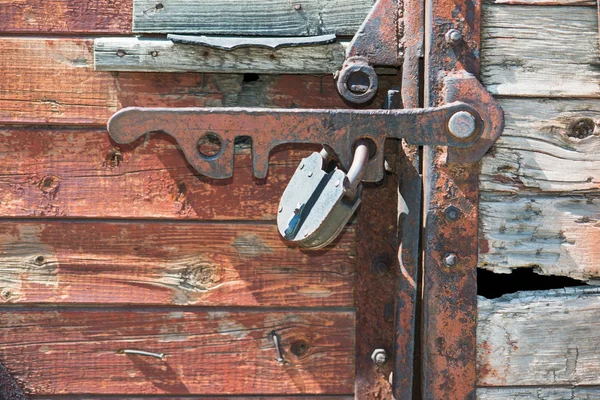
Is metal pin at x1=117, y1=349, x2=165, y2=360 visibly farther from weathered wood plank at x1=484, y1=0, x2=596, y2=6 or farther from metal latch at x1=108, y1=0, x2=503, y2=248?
weathered wood plank at x1=484, y1=0, x2=596, y2=6

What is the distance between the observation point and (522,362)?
139cm

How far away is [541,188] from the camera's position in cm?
138

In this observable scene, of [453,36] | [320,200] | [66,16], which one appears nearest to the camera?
[320,200]

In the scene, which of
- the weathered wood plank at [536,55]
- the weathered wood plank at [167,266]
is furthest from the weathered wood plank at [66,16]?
the weathered wood plank at [536,55]

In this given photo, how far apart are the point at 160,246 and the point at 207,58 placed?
0.44 meters

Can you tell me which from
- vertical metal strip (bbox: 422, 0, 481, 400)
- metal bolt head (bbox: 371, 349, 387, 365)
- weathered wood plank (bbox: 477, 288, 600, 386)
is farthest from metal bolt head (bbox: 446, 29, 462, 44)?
metal bolt head (bbox: 371, 349, 387, 365)

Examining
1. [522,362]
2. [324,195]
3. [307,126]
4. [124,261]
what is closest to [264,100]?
[307,126]

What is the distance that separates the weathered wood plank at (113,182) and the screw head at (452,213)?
14.6 inches

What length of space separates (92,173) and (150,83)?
244mm

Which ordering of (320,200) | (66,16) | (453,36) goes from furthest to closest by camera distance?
(66,16), (453,36), (320,200)

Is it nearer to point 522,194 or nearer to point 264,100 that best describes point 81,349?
point 264,100

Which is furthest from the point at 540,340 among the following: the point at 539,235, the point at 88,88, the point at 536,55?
the point at 88,88

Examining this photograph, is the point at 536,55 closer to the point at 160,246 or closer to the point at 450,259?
the point at 450,259

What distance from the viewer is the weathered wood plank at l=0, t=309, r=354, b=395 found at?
1467mm
